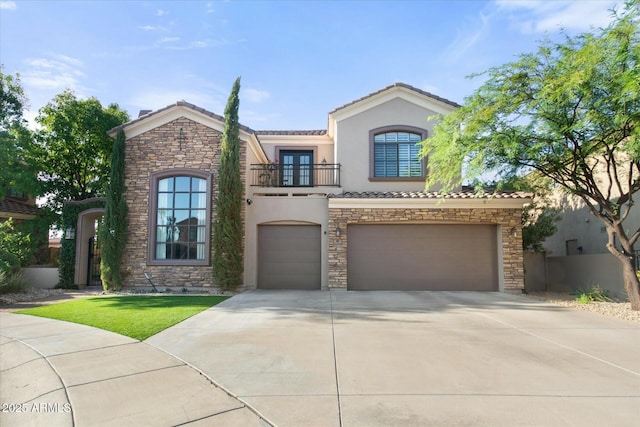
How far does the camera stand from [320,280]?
14.2 metres

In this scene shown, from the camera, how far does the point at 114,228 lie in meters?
13.2

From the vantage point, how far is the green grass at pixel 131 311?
23.9ft

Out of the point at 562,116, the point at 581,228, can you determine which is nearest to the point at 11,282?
the point at 562,116

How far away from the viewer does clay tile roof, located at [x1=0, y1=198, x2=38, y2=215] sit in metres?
18.9

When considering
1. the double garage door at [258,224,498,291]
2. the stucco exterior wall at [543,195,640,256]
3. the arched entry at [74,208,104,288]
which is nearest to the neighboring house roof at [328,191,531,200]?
the double garage door at [258,224,498,291]

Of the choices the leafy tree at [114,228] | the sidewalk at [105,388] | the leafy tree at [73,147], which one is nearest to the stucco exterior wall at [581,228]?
the sidewalk at [105,388]

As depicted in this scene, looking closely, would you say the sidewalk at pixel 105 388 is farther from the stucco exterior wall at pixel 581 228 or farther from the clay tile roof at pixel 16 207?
the clay tile roof at pixel 16 207

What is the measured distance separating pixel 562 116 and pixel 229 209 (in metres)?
9.80

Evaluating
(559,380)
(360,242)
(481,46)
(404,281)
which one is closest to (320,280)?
(360,242)

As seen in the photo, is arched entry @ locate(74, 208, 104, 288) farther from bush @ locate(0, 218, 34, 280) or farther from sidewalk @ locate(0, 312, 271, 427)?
sidewalk @ locate(0, 312, 271, 427)

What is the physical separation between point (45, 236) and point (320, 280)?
14.1 m

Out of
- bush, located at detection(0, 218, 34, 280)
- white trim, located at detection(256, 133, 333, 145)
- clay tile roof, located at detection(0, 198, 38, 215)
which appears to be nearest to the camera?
bush, located at detection(0, 218, 34, 280)

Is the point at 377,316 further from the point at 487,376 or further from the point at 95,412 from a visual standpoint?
the point at 95,412

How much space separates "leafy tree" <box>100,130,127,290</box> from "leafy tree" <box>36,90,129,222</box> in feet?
21.9
